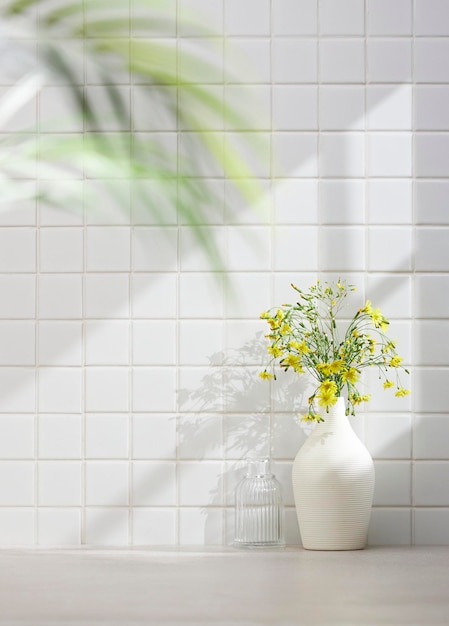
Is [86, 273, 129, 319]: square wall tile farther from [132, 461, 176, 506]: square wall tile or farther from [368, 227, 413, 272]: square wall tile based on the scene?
[368, 227, 413, 272]: square wall tile

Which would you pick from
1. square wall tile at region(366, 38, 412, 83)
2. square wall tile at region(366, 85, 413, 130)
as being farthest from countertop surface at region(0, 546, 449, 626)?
square wall tile at region(366, 38, 412, 83)

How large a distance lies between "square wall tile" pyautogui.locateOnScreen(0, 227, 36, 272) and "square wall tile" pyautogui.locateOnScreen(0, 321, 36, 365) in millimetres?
121

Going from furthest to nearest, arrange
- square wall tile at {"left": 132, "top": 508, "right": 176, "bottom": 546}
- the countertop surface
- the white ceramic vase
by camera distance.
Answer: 1. square wall tile at {"left": 132, "top": 508, "right": 176, "bottom": 546}
2. the white ceramic vase
3. the countertop surface

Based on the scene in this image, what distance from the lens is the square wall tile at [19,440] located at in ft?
6.47

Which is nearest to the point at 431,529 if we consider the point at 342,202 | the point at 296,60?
the point at 342,202

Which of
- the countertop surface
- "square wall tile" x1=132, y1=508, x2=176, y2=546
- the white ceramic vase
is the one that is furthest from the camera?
"square wall tile" x1=132, y1=508, x2=176, y2=546

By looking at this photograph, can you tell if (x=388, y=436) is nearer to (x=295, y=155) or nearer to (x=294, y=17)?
(x=295, y=155)

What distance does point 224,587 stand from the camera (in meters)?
1.48

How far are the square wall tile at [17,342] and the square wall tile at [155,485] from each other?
1.10 feet

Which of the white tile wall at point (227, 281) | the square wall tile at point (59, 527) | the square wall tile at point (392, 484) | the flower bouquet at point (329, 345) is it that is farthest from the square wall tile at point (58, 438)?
the square wall tile at point (392, 484)

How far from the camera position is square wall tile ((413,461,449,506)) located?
196cm

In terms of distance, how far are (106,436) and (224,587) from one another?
1.89 feet

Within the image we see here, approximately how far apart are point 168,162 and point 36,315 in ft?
1.42

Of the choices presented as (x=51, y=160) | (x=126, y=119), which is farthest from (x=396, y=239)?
(x=51, y=160)
